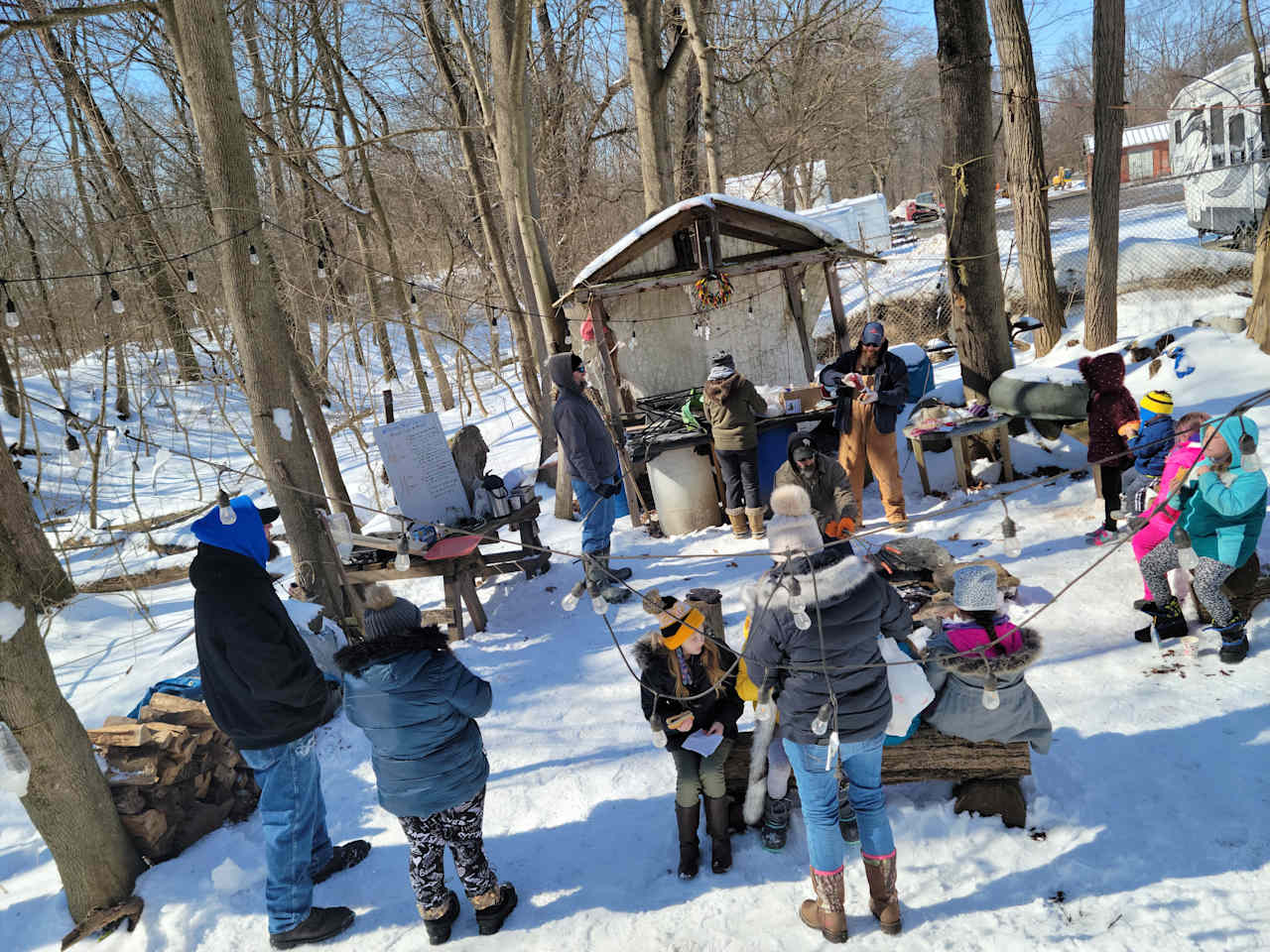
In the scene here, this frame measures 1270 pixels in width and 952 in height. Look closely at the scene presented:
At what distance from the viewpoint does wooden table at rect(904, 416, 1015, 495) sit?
766 centimetres

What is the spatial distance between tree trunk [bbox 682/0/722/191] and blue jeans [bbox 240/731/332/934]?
1164cm

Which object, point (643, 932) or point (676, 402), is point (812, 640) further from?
point (676, 402)

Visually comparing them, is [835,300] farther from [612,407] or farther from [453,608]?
[453,608]

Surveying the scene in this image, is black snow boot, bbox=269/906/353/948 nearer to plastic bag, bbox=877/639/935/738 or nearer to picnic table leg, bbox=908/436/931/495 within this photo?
plastic bag, bbox=877/639/935/738

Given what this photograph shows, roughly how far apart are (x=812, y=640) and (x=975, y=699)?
3.40 feet

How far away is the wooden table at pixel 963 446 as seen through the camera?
7.66 m

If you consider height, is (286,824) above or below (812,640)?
below

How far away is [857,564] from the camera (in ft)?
10.4

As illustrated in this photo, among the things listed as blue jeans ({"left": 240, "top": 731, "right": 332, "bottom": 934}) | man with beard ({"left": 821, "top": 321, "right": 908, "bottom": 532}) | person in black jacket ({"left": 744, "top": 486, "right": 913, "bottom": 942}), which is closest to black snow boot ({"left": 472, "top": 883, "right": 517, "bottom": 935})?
blue jeans ({"left": 240, "top": 731, "right": 332, "bottom": 934})

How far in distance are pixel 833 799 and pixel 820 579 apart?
3.08ft

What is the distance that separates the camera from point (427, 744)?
3504mm

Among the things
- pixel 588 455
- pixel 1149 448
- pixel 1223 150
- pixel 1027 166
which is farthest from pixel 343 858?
pixel 1223 150

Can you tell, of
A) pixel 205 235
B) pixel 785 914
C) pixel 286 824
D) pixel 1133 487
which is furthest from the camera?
pixel 205 235

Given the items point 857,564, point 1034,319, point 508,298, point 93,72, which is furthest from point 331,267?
point 857,564
